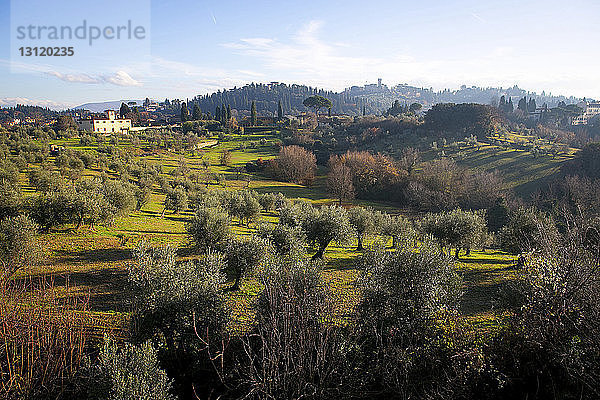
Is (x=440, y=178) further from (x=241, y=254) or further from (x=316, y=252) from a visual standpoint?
(x=241, y=254)

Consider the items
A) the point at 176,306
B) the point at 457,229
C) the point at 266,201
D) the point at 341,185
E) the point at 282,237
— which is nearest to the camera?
the point at 176,306

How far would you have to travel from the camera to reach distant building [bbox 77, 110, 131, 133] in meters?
105

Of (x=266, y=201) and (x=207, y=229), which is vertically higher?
(x=207, y=229)

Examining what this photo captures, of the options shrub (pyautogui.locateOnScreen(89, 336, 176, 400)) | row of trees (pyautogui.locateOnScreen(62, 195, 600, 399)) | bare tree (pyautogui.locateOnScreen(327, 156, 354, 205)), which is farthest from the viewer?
bare tree (pyautogui.locateOnScreen(327, 156, 354, 205))

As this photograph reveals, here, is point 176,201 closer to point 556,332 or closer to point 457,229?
point 457,229

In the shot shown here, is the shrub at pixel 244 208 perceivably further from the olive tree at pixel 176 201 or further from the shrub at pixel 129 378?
the shrub at pixel 129 378

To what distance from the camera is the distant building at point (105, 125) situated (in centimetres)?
10500

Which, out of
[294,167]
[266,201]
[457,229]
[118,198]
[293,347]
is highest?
[294,167]

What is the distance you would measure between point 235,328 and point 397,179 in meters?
62.3

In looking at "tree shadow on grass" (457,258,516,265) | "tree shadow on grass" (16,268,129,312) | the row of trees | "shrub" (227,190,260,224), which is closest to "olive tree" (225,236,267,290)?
the row of trees

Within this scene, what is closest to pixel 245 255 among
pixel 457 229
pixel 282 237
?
pixel 282 237

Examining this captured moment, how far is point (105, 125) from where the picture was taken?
4269 inches

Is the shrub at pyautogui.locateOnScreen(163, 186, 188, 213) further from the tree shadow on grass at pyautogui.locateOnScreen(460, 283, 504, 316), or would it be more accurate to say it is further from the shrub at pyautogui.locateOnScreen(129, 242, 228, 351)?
the tree shadow on grass at pyautogui.locateOnScreen(460, 283, 504, 316)

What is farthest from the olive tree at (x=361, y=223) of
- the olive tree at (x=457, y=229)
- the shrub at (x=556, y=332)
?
the shrub at (x=556, y=332)
